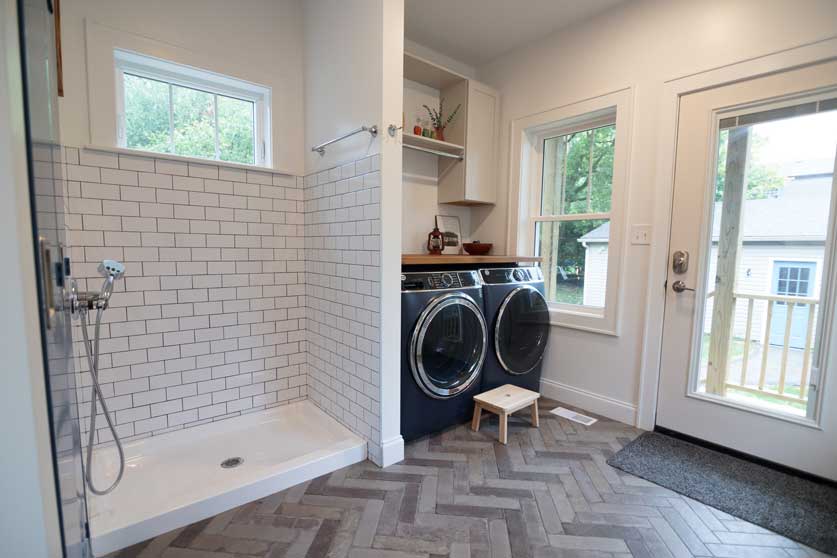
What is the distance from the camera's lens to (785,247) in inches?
73.5

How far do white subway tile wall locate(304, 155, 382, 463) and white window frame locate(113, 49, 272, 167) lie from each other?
0.36 metres

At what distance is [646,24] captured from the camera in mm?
2223

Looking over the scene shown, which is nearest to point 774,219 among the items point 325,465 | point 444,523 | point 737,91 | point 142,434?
point 737,91

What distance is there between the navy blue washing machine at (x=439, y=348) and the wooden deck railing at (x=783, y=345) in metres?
1.34

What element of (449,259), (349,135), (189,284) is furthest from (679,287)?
(189,284)

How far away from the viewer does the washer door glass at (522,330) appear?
240cm

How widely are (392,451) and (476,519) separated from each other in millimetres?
530

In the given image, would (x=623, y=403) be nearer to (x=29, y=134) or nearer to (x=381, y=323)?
(x=381, y=323)

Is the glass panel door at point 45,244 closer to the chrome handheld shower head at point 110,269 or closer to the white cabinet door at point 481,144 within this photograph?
the chrome handheld shower head at point 110,269

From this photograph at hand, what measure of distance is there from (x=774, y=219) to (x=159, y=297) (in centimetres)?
307

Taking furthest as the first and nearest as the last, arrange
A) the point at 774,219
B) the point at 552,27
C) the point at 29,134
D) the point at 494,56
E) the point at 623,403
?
the point at 494,56, the point at 552,27, the point at 623,403, the point at 774,219, the point at 29,134

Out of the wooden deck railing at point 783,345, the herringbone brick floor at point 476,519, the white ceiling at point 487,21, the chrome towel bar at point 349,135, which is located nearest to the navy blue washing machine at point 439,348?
the herringbone brick floor at point 476,519

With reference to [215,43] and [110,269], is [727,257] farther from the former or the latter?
[215,43]

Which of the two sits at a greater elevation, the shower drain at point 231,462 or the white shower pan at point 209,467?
the white shower pan at point 209,467
